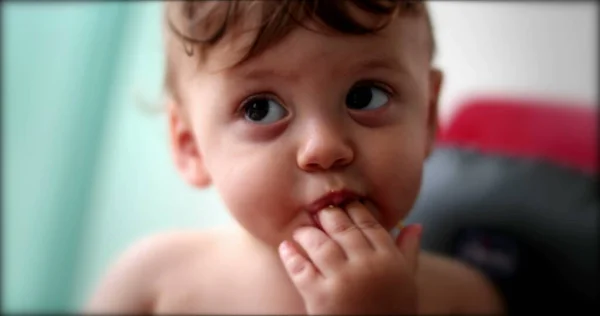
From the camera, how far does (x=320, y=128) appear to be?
0.41 metres

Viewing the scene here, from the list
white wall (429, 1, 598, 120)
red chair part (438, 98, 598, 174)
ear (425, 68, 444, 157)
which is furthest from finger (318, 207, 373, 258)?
red chair part (438, 98, 598, 174)

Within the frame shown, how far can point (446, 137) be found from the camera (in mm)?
816

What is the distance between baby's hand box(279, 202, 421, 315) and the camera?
1.32ft

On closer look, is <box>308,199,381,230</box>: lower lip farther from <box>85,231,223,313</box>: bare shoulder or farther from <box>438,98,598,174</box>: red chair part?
<box>438,98,598,174</box>: red chair part

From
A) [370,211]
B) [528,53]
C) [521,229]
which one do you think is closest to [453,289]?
[521,229]

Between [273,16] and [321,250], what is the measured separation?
0.14m

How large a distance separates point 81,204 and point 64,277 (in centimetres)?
10

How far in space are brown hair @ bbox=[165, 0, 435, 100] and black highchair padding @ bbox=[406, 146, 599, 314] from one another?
1.07 feet

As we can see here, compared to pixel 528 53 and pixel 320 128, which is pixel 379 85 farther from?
pixel 528 53

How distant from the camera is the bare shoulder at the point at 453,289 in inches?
22.7

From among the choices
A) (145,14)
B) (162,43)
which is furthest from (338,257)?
(145,14)

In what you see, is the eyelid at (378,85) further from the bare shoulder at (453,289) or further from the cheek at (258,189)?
the bare shoulder at (453,289)

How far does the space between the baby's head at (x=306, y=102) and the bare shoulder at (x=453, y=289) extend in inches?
5.6

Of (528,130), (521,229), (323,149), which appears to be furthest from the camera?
(528,130)
